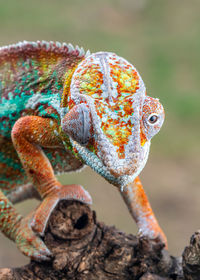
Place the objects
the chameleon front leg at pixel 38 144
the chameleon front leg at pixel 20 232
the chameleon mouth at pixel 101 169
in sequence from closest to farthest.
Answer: the chameleon mouth at pixel 101 169 < the chameleon front leg at pixel 20 232 < the chameleon front leg at pixel 38 144

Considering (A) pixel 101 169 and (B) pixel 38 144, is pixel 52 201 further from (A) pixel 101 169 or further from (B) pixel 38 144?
(A) pixel 101 169

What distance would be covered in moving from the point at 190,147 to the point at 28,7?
18.1 ft

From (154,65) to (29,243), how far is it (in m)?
8.07

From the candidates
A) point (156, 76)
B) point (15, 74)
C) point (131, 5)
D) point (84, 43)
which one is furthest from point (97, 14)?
point (15, 74)

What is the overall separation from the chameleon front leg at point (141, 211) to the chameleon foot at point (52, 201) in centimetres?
43

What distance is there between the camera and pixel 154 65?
409 inches

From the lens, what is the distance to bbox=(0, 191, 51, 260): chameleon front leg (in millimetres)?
2662

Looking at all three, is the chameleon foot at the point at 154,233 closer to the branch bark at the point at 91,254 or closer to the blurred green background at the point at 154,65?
the branch bark at the point at 91,254

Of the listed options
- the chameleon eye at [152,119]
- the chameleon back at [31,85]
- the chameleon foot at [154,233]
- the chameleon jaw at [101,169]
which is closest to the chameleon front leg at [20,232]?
the chameleon back at [31,85]

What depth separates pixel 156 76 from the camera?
1000 centimetres

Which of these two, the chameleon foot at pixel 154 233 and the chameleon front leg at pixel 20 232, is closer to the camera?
the chameleon front leg at pixel 20 232

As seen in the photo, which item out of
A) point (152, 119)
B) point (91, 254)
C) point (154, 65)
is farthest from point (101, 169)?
point (154, 65)

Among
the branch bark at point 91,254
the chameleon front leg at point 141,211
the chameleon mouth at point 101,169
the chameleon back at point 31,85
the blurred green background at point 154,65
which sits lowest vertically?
the branch bark at point 91,254

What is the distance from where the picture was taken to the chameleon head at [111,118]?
227 cm
